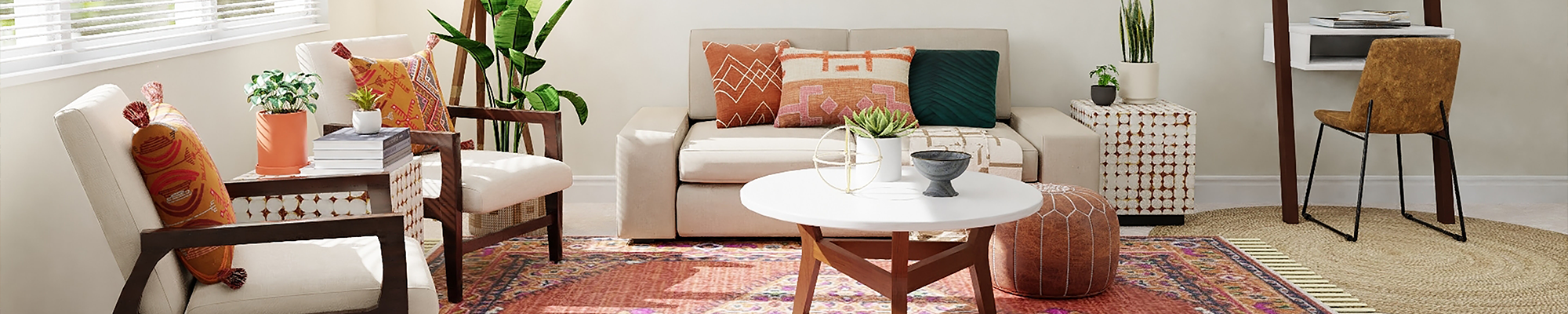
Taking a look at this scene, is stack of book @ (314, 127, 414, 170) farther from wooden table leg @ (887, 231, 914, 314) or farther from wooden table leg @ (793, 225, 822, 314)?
wooden table leg @ (887, 231, 914, 314)

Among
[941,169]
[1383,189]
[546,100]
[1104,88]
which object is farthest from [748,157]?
[1383,189]

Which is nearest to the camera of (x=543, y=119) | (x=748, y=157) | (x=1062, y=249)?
(x=1062, y=249)

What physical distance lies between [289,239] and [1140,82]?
10.4 ft

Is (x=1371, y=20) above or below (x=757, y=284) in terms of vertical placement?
above

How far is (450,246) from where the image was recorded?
3.09 metres

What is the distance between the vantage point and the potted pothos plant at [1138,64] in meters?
4.28

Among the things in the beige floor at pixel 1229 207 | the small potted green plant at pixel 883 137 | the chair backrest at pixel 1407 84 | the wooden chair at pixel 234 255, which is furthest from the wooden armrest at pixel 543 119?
the chair backrest at pixel 1407 84

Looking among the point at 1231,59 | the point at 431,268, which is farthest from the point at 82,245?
the point at 1231,59

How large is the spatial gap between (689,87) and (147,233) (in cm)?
265

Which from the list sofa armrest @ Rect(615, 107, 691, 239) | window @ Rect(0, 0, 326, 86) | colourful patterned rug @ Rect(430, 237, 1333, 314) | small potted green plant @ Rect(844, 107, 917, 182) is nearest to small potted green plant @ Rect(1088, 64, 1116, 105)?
colourful patterned rug @ Rect(430, 237, 1333, 314)

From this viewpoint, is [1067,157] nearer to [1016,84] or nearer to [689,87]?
[1016,84]

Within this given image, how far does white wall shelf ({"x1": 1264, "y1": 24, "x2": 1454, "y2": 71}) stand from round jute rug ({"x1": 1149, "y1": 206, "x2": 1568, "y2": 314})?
0.58 meters

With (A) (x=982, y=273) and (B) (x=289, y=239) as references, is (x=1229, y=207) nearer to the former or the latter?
(A) (x=982, y=273)

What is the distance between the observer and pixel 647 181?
3797 millimetres
